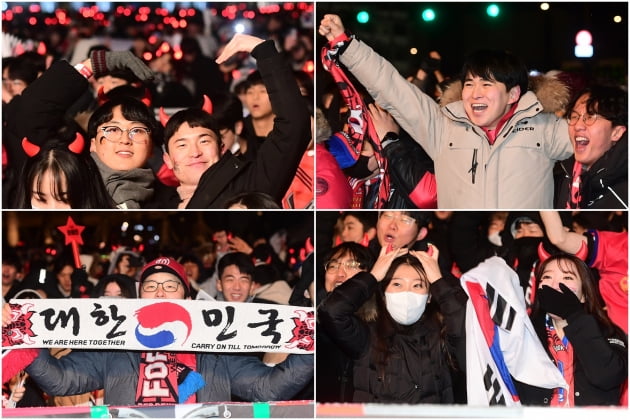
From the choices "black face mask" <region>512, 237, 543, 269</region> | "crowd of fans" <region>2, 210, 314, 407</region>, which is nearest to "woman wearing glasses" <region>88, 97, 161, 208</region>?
"crowd of fans" <region>2, 210, 314, 407</region>

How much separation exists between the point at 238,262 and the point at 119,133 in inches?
28.4

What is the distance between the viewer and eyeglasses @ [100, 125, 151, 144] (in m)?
3.58

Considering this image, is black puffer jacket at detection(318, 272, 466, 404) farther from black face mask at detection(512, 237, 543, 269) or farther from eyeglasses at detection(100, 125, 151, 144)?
eyeglasses at detection(100, 125, 151, 144)

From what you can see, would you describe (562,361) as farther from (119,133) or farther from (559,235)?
(119,133)

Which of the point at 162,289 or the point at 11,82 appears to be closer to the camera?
the point at 162,289

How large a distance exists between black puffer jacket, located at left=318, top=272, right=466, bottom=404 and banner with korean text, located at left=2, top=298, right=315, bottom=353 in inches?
6.3

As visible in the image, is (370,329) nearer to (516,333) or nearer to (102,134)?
(516,333)

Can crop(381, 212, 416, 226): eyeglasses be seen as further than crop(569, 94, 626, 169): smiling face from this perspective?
Yes

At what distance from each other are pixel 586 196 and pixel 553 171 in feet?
0.54

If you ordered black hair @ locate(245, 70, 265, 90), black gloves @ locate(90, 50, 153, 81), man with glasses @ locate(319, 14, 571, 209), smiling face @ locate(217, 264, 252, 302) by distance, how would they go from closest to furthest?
man with glasses @ locate(319, 14, 571, 209)
black gloves @ locate(90, 50, 153, 81)
smiling face @ locate(217, 264, 252, 302)
black hair @ locate(245, 70, 265, 90)

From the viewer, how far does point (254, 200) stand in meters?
3.55

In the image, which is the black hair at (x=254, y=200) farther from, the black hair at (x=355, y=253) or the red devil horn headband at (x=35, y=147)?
the red devil horn headband at (x=35, y=147)

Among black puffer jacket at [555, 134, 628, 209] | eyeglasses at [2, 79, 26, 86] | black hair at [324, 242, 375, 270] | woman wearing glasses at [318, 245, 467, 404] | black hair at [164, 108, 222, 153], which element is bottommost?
woman wearing glasses at [318, 245, 467, 404]

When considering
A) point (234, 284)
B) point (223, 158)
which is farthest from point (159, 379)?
point (223, 158)
